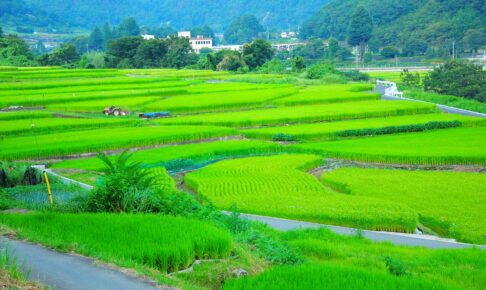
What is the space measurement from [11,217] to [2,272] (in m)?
3.66

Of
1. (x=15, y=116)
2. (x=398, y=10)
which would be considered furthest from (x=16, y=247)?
(x=398, y=10)

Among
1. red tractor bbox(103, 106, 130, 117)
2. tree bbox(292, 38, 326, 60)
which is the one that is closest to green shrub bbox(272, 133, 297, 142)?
red tractor bbox(103, 106, 130, 117)

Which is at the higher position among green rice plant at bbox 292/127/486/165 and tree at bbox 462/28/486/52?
tree at bbox 462/28/486/52

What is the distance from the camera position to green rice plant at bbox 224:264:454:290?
6.69 m

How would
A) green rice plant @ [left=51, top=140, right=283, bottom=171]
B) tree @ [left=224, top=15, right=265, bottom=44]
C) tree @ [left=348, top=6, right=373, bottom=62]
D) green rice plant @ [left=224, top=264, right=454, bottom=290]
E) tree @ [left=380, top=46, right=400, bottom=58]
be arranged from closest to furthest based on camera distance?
green rice plant @ [left=224, top=264, right=454, bottom=290] → green rice plant @ [left=51, top=140, right=283, bottom=171] → tree @ [left=380, top=46, right=400, bottom=58] → tree @ [left=348, top=6, right=373, bottom=62] → tree @ [left=224, top=15, right=265, bottom=44]

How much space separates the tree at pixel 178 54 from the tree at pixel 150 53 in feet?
2.61

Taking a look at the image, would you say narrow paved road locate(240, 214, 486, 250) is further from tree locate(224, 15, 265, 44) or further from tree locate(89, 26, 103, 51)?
tree locate(224, 15, 265, 44)

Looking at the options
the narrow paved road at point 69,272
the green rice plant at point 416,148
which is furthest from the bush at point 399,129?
the narrow paved road at point 69,272

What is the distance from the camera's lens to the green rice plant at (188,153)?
21266 mm

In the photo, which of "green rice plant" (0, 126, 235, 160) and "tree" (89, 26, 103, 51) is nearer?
"green rice plant" (0, 126, 235, 160)

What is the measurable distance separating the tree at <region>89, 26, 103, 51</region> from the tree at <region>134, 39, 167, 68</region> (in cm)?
4204

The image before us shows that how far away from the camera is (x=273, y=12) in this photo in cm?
18262

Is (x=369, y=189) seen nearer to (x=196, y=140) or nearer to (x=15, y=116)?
(x=196, y=140)

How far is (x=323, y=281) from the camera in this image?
6.89 metres
